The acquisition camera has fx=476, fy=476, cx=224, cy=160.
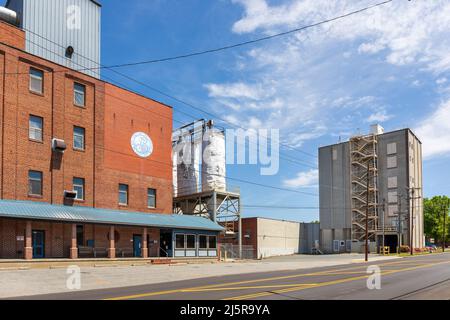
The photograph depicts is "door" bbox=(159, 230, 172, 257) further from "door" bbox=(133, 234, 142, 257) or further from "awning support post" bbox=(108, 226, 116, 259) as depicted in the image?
"awning support post" bbox=(108, 226, 116, 259)

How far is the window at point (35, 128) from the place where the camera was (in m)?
34.8

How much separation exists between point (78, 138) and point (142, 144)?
693cm

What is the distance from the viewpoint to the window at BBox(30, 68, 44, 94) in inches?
1390

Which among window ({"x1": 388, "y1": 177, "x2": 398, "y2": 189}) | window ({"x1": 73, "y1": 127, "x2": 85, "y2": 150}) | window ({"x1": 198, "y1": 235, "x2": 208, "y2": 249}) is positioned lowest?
window ({"x1": 198, "y1": 235, "x2": 208, "y2": 249})

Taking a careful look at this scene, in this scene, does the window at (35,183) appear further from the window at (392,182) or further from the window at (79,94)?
the window at (392,182)

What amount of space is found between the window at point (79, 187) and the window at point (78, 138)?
2562 millimetres

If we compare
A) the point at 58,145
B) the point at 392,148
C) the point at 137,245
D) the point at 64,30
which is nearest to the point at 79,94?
the point at 58,145

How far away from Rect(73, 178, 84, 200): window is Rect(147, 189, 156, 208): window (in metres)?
7.64

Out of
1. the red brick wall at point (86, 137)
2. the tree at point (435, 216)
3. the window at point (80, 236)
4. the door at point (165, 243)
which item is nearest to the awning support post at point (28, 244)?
the red brick wall at point (86, 137)

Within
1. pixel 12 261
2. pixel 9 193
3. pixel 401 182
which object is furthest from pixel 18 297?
pixel 401 182

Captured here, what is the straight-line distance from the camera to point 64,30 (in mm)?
39844

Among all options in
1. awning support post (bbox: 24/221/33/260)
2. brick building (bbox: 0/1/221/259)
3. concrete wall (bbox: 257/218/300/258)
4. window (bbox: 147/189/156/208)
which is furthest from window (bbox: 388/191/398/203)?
awning support post (bbox: 24/221/33/260)

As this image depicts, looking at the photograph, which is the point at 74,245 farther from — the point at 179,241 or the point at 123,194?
the point at 179,241

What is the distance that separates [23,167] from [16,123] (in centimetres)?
315
